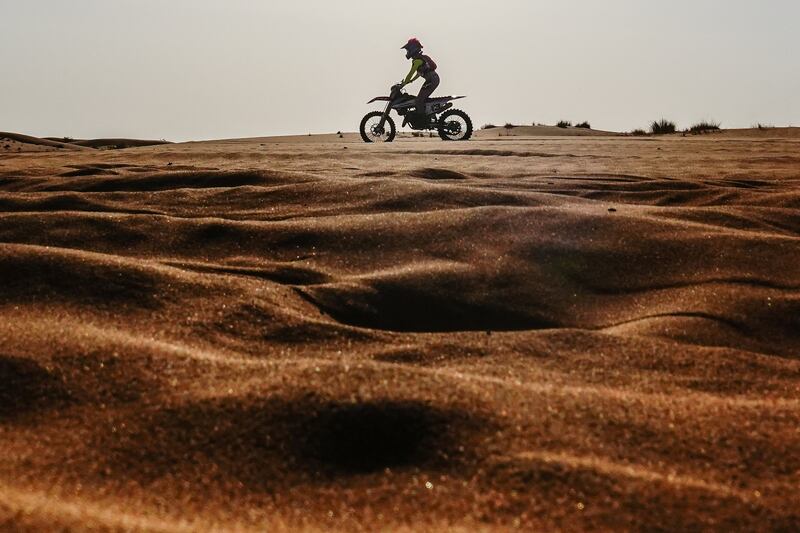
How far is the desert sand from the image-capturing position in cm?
86

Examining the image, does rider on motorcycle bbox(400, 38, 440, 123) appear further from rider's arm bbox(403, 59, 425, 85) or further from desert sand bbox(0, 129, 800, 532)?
desert sand bbox(0, 129, 800, 532)

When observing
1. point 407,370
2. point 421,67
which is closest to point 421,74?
point 421,67

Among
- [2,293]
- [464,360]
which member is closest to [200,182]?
[2,293]

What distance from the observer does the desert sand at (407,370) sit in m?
0.86

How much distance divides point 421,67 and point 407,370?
10771 millimetres

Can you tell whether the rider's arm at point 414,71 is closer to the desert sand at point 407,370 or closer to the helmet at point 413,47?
the helmet at point 413,47

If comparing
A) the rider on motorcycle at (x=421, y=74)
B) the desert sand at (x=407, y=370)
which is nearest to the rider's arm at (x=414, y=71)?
the rider on motorcycle at (x=421, y=74)

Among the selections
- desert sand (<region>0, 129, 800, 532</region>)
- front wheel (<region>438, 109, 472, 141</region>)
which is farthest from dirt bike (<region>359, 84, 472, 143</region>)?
desert sand (<region>0, 129, 800, 532</region>)

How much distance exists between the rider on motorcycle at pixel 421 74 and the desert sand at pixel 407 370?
370 inches

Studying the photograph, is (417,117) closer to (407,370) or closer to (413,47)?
(413,47)

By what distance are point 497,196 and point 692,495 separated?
1664 mm

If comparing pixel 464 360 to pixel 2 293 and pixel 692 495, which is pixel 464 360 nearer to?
pixel 692 495

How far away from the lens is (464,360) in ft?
4.13

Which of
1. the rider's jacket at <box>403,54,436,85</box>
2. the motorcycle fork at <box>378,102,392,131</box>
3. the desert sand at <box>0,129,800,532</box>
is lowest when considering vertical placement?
the desert sand at <box>0,129,800,532</box>
